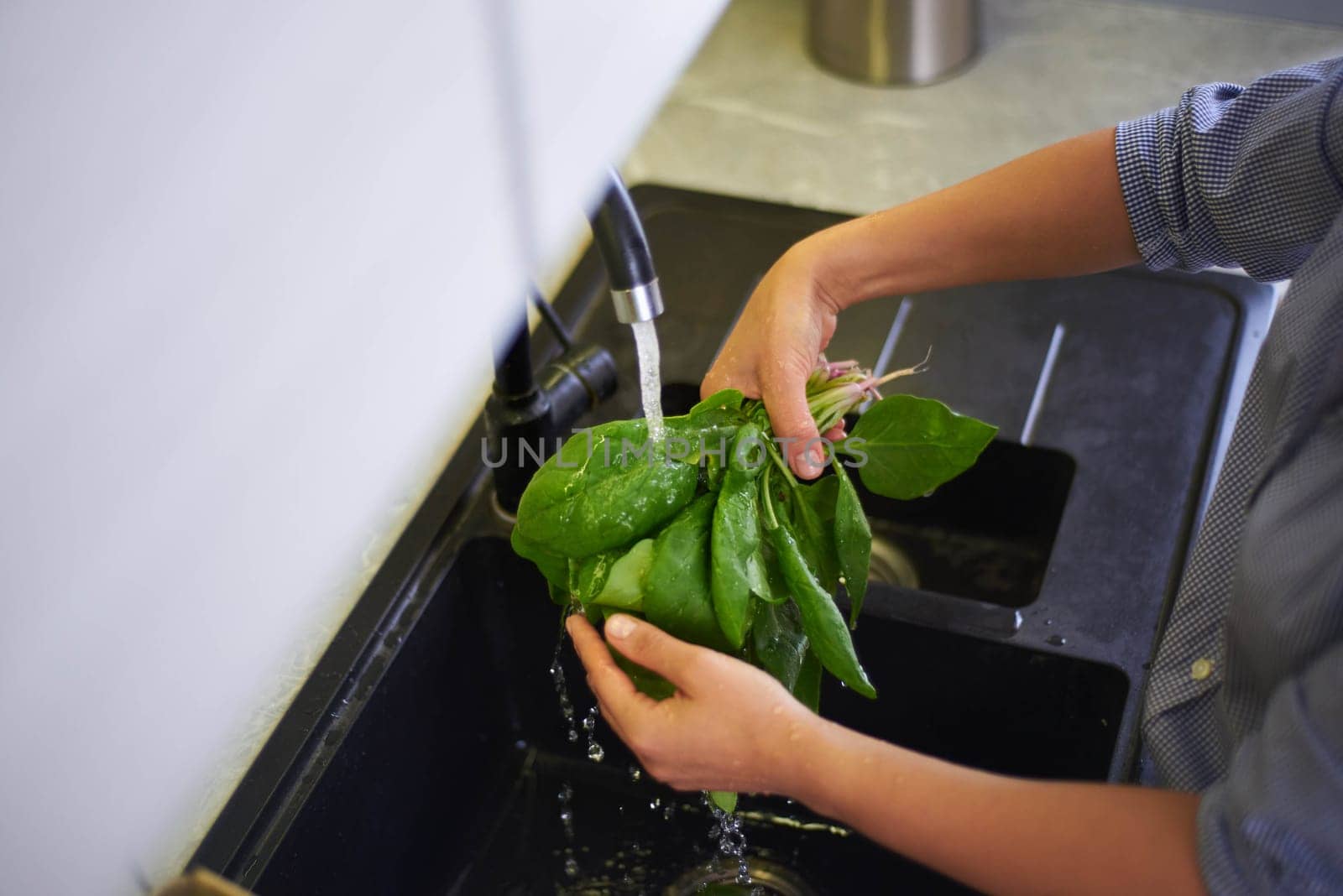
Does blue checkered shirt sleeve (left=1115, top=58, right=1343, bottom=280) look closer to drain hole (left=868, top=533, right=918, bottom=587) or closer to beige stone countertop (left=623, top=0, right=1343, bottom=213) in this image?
drain hole (left=868, top=533, right=918, bottom=587)

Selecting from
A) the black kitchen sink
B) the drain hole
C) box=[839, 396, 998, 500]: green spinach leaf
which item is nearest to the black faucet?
the black kitchen sink

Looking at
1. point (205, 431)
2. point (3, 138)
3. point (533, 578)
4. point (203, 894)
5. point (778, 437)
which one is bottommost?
point (533, 578)

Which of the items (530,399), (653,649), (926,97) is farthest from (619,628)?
(926,97)

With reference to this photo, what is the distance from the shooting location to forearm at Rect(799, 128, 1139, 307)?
2.98ft

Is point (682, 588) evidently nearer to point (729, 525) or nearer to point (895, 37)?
point (729, 525)

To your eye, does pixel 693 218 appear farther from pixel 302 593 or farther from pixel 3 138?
pixel 3 138

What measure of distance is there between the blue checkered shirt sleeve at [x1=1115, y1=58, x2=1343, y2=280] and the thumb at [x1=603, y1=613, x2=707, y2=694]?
45 cm

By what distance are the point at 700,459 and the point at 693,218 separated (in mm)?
616

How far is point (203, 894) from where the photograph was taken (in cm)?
50

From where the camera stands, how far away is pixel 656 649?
76 centimetres

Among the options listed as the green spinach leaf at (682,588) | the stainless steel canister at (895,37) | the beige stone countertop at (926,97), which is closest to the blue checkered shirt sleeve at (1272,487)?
the green spinach leaf at (682,588)

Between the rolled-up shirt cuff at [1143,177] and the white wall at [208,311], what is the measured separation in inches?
12.7

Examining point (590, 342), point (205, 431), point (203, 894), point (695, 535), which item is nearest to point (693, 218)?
point (590, 342)

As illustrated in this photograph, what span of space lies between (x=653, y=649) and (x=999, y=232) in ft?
1.34
